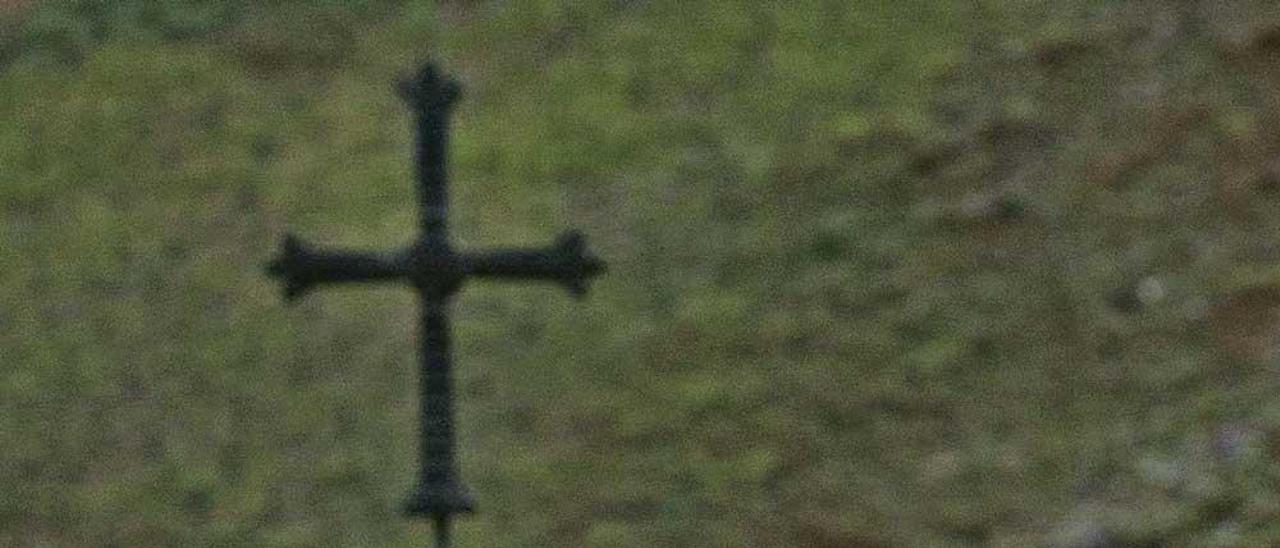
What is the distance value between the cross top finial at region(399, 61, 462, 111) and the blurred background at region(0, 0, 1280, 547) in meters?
2.76

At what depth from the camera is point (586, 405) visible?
7465 mm

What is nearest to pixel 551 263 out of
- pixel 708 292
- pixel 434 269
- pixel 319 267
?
pixel 434 269

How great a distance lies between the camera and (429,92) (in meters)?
4.41

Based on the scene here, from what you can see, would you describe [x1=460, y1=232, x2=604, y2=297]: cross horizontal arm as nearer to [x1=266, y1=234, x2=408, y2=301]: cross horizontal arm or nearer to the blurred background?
[x1=266, y1=234, x2=408, y2=301]: cross horizontal arm

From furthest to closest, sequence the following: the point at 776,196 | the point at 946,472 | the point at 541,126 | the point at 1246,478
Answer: the point at 541,126
the point at 776,196
the point at 946,472
the point at 1246,478

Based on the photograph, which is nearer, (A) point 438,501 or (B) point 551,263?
(A) point 438,501

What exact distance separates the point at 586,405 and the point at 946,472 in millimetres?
1293

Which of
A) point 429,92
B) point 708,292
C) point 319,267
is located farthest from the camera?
point 708,292

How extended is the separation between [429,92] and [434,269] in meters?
0.37

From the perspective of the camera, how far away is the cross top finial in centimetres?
441

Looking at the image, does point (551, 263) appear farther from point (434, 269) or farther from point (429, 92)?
point (429, 92)

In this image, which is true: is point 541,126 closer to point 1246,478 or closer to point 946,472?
point 946,472

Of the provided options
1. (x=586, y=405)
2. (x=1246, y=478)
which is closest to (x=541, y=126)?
(x=586, y=405)

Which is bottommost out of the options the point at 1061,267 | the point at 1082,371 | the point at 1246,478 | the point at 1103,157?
the point at 1246,478
